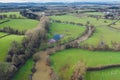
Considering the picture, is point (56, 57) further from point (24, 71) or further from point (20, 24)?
point (20, 24)

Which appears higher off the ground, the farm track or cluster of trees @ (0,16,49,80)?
cluster of trees @ (0,16,49,80)

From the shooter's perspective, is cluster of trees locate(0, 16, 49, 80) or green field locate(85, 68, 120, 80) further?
cluster of trees locate(0, 16, 49, 80)

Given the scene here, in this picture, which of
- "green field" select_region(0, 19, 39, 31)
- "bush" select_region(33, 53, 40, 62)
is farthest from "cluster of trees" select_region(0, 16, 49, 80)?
"green field" select_region(0, 19, 39, 31)

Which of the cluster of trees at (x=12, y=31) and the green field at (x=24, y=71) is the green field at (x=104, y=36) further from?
the green field at (x=24, y=71)

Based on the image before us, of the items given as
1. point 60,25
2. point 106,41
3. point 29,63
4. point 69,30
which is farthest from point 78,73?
point 60,25

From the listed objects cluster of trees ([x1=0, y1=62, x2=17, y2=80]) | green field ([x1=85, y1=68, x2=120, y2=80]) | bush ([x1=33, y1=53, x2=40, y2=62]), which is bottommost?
bush ([x1=33, y1=53, x2=40, y2=62])

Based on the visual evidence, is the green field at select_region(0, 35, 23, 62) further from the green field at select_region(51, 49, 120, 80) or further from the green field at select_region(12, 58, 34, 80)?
the green field at select_region(51, 49, 120, 80)

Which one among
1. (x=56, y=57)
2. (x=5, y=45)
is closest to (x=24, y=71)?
(x=56, y=57)

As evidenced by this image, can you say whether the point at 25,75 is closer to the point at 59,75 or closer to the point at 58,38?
the point at 59,75
